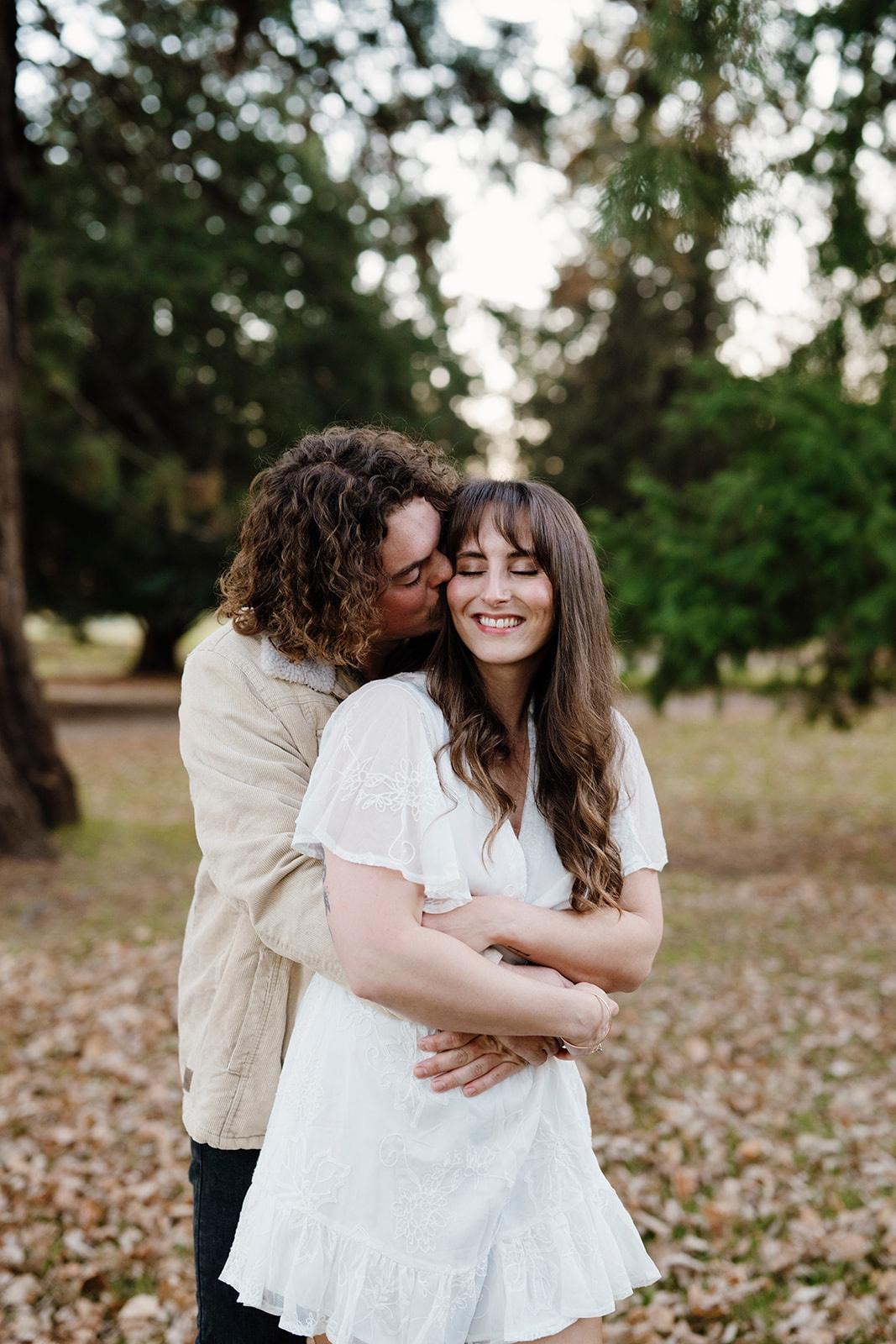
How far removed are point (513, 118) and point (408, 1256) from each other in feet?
28.8

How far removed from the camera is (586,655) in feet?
7.03

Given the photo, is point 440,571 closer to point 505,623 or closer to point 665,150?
point 505,623

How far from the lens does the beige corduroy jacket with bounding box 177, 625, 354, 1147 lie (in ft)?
7.04

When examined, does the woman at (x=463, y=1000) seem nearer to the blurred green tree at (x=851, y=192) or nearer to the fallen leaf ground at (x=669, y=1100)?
the fallen leaf ground at (x=669, y=1100)

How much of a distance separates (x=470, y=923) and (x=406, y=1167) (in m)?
0.41

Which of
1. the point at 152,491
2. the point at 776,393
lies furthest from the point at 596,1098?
the point at 152,491

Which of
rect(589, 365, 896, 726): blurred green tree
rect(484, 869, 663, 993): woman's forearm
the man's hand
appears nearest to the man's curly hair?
rect(484, 869, 663, 993): woman's forearm

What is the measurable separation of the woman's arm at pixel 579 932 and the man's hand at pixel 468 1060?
0.15 meters

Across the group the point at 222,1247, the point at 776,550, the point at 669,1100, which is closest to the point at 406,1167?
the point at 222,1247

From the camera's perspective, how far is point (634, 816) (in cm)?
215

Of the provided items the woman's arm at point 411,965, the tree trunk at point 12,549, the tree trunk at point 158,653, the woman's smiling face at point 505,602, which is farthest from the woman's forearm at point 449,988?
the tree trunk at point 158,653

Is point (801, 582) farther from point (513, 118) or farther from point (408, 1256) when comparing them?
point (408, 1256)

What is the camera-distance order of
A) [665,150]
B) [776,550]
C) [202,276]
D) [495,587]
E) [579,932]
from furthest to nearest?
1. [202,276]
2. [776,550]
3. [665,150]
4. [495,587]
5. [579,932]

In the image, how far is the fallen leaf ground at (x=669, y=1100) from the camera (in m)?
3.71
